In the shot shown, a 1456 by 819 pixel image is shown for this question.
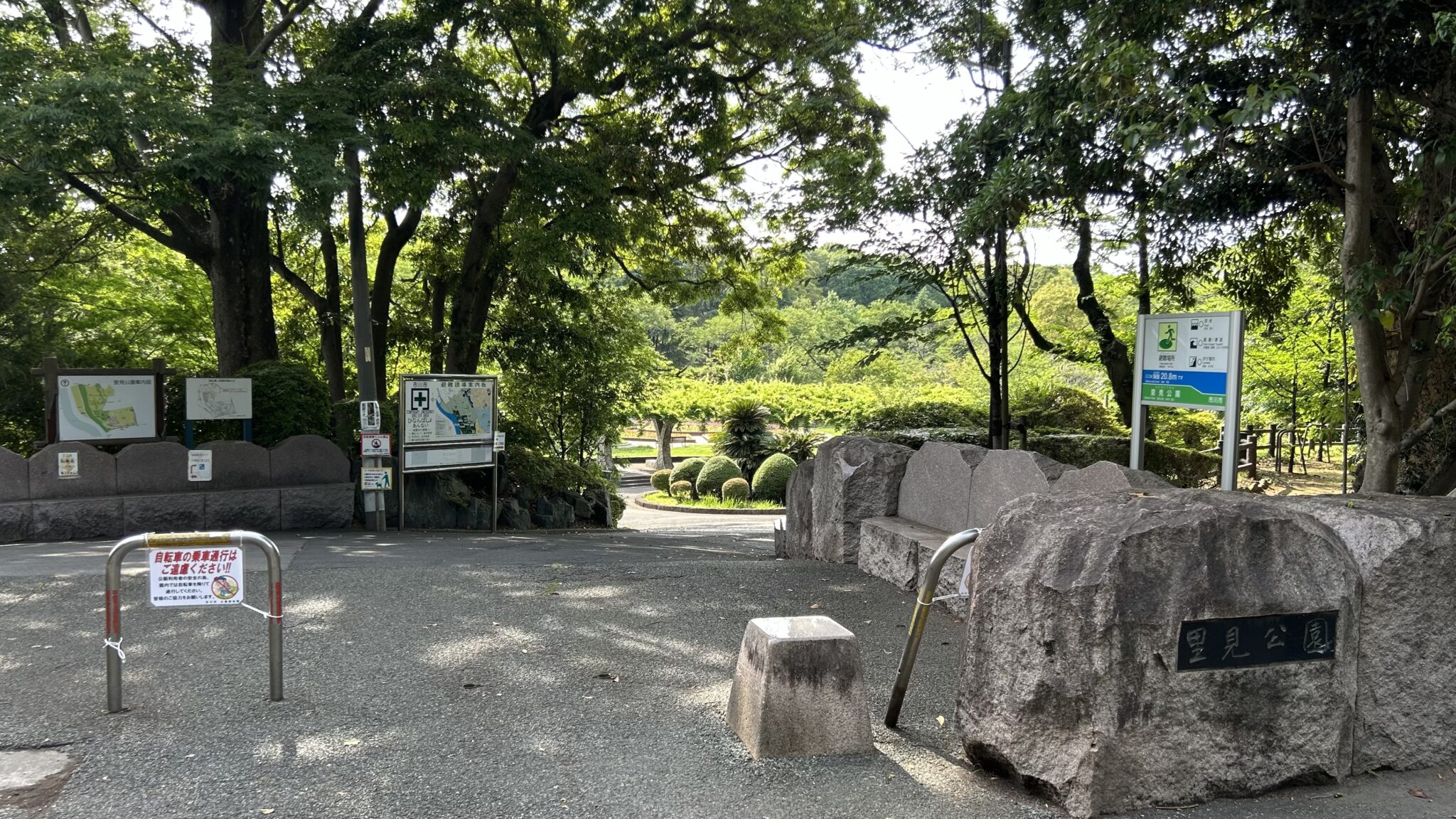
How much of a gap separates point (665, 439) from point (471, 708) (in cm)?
3348

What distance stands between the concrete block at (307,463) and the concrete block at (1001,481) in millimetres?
8515

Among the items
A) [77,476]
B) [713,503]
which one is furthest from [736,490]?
[77,476]

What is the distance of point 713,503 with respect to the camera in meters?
28.8

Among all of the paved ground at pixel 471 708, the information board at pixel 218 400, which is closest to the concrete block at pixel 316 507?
the information board at pixel 218 400

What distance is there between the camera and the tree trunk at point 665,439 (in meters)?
37.9

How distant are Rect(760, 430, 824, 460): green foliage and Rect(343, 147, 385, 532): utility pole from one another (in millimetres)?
17581

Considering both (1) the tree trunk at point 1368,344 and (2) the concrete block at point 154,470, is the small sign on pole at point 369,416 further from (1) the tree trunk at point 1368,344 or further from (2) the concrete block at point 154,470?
(1) the tree trunk at point 1368,344

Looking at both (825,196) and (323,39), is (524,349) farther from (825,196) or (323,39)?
(825,196)

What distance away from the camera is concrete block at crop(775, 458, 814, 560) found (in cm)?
1048

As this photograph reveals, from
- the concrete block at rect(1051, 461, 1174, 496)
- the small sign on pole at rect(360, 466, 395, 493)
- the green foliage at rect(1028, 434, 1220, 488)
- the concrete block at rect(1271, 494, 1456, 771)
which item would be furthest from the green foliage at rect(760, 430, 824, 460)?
the concrete block at rect(1271, 494, 1456, 771)

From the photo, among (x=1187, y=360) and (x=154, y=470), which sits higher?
(x=1187, y=360)

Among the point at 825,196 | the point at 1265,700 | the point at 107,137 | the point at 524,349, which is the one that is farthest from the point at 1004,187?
the point at 524,349

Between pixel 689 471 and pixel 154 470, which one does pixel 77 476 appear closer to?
pixel 154 470

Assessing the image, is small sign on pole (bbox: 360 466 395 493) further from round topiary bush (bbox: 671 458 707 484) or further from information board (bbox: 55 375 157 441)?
round topiary bush (bbox: 671 458 707 484)
